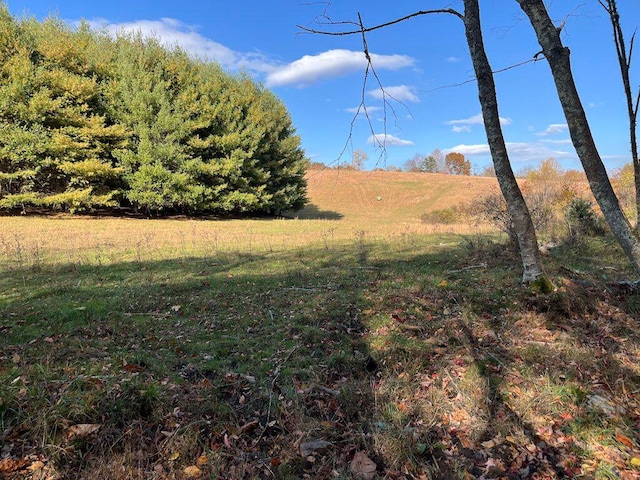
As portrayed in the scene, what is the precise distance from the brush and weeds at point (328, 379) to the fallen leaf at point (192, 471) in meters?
0.01

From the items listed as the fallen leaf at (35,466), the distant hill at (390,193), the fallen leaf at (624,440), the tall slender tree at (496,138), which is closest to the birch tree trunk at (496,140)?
the tall slender tree at (496,138)

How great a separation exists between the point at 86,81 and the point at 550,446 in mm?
28664

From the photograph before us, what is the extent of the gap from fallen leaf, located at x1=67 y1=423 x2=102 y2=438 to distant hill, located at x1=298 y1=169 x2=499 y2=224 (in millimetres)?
42929

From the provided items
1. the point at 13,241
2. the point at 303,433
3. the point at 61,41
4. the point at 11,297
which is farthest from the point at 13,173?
the point at 303,433

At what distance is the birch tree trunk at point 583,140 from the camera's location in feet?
11.3

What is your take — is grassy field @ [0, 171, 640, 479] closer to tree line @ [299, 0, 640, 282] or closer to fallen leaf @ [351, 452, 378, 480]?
fallen leaf @ [351, 452, 378, 480]

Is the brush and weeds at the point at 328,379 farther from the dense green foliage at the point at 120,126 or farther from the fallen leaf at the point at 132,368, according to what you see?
the dense green foliage at the point at 120,126

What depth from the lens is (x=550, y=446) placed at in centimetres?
286

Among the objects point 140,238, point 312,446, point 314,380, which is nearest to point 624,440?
point 312,446

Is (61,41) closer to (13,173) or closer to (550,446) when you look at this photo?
(13,173)

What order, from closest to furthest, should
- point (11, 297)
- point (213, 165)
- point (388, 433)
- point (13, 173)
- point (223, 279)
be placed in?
1. point (388, 433)
2. point (11, 297)
3. point (223, 279)
4. point (13, 173)
5. point (213, 165)

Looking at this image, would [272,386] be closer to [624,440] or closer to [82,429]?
[82,429]

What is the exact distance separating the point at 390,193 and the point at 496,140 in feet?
185

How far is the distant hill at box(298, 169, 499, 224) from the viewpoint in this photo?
2050 inches
